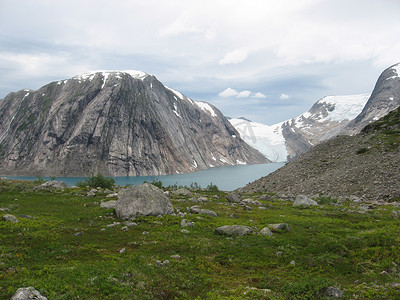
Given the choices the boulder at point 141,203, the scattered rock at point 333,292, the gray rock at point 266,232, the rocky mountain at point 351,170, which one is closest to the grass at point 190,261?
the scattered rock at point 333,292

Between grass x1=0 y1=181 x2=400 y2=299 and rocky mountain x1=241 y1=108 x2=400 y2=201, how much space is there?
69.9ft

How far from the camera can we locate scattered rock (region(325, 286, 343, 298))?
364 inches

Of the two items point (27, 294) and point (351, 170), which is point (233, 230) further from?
point (351, 170)

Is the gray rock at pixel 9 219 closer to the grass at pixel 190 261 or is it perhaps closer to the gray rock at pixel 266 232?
the grass at pixel 190 261

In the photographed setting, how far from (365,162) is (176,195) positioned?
31046mm

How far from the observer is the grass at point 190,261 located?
9.44 m

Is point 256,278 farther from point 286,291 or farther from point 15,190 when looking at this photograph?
point 15,190

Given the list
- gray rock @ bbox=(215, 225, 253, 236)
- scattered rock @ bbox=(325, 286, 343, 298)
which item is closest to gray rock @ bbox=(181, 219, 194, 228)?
gray rock @ bbox=(215, 225, 253, 236)

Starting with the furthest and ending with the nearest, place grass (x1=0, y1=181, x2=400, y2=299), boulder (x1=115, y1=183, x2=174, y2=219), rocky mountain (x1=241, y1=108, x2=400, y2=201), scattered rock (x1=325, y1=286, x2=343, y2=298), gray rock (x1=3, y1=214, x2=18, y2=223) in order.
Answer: rocky mountain (x1=241, y1=108, x2=400, y2=201), boulder (x1=115, y1=183, x2=174, y2=219), gray rock (x1=3, y1=214, x2=18, y2=223), grass (x1=0, y1=181, x2=400, y2=299), scattered rock (x1=325, y1=286, x2=343, y2=298)

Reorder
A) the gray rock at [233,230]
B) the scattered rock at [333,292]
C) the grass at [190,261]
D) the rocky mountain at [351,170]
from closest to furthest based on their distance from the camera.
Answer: the scattered rock at [333,292] < the grass at [190,261] < the gray rock at [233,230] < the rocky mountain at [351,170]

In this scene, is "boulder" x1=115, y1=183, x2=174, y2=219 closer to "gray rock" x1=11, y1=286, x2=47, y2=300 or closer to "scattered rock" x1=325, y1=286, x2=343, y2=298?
"gray rock" x1=11, y1=286, x2=47, y2=300

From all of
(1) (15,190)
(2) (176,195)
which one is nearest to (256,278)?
(2) (176,195)

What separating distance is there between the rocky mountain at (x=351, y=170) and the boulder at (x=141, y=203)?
92.2ft

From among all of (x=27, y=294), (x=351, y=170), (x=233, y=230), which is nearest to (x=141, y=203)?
(x=233, y=230)
